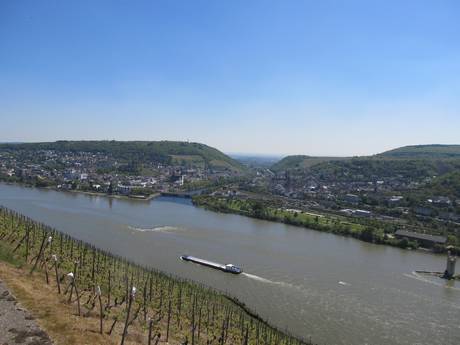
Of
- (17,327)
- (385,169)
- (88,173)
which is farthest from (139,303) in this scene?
(385,169)

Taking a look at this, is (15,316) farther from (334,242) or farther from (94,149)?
(94,149)

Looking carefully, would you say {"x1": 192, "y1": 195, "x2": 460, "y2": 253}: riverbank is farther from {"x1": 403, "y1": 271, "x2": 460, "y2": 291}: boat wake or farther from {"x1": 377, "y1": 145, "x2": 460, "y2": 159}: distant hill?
{"x1": 377, "y1": 145, "x2": 460, "y2": 159}: distant hill

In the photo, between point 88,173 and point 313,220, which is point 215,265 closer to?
point 313,220

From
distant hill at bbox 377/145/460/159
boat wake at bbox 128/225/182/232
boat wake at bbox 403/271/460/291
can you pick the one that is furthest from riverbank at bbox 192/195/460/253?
distant hill at bbox 377/145/460/159

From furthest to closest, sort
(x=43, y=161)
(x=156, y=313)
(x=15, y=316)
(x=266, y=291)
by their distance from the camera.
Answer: (x=43, y=161) < (x=266, y=291) < (x=156, y=313) < (x=15, y=316)

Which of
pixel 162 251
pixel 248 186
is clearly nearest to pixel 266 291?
pixel 162 251
